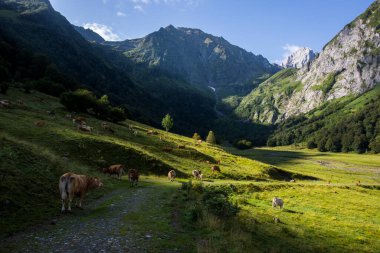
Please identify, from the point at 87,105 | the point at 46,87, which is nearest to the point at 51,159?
the point at 87,105

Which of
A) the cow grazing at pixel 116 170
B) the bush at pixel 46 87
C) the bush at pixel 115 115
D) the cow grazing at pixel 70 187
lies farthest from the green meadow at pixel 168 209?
the bush at pixel 46 87

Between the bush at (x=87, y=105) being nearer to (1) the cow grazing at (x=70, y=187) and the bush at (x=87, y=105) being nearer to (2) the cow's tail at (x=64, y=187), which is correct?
(1) the cow grazing at (x=70, y=187)

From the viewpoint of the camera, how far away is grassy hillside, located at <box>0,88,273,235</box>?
20681 millimetres

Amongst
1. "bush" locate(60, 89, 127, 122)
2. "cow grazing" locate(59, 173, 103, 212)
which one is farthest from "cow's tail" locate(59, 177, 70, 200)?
"bush" locate(60, 89, 127, 122)

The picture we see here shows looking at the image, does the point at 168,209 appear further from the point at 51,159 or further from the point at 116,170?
the point at 116,170

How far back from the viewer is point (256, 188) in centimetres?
5347

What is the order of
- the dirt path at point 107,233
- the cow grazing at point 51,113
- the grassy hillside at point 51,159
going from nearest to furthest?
the dirt path at point 107,233 < the grassy hillside at point 51,159 < the cow grazing at point 51,113

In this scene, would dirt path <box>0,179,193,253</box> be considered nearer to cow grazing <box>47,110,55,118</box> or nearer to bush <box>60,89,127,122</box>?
cow grazing <box>47,110,55,118</box>

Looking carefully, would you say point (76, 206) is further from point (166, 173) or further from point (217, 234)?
point (166, 173)

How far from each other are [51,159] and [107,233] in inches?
790

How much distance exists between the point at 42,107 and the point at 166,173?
48647mm

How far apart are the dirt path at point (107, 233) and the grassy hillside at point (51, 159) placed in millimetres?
2148

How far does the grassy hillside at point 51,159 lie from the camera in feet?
67.9

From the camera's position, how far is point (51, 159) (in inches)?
1304
